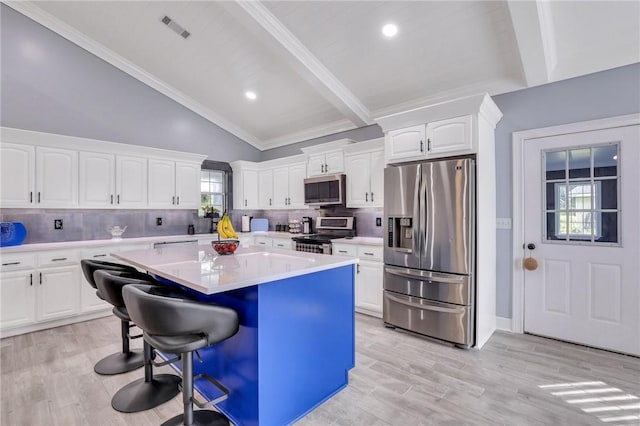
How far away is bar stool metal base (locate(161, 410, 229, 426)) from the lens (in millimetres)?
1878

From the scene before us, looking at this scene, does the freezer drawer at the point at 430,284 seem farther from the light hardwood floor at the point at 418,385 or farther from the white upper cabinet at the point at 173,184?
the white upper cabinet at the point at 173,184

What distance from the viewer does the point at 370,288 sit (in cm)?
386

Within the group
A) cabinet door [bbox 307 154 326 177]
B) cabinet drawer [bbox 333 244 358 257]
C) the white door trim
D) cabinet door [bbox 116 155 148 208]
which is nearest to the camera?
the white door trim

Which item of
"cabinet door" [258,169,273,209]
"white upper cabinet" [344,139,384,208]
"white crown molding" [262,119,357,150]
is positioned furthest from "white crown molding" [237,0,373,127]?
"cabinet door" [258,169,273,209]

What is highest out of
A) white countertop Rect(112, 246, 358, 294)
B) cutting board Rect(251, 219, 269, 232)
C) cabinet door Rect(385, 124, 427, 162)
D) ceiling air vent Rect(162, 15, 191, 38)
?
ceiling air vent Rect(162, 15, 191, 38)

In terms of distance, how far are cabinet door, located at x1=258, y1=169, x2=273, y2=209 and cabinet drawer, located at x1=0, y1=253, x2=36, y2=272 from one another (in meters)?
3.39

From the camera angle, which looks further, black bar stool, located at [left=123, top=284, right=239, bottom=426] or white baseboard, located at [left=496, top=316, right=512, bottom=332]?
white baseboard, located at [left=496, top=316, right=512, bottom=332]

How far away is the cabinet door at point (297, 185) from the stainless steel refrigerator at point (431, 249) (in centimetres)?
210

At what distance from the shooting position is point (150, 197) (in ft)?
15.4

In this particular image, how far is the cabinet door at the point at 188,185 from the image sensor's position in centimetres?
502

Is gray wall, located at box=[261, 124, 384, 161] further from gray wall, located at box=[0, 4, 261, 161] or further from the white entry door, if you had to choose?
the white entry door

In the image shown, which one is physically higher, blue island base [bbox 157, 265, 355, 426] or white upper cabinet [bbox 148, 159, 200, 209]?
white upper cabinet [bbox 148, 159, 200, 209]

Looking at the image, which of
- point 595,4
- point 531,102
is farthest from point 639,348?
point 595,4

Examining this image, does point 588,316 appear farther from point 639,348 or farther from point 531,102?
point 531,102
